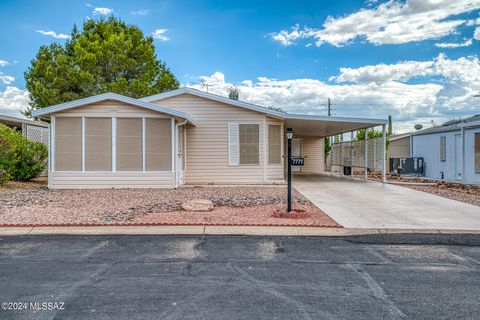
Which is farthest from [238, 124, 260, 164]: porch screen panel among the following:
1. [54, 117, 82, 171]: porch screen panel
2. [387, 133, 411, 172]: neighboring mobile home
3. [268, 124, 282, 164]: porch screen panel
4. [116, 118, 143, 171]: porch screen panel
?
[387, 133, 411, 172]: neighboring mobile home

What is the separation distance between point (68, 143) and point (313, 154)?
1491 cm

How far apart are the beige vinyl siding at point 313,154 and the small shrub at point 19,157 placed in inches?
546

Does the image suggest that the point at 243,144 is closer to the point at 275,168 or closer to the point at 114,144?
the point at 275,168

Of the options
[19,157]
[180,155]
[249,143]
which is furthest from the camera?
[249,143]

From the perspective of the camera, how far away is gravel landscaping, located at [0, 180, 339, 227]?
23.3 feet

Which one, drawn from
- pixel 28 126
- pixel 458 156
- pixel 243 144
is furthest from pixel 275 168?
pixel 28 126

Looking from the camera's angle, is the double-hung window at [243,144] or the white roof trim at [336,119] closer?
the white roof trim at [336,119]

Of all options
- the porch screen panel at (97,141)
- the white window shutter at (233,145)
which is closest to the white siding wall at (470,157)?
the white window shutter at (233,145)

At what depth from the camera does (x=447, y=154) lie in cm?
1814

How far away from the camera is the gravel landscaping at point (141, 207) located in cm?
711

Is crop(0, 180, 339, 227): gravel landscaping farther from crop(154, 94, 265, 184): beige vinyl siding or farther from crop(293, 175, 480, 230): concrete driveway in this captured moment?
crop(154, 94, 265, 184): beige vinyl siding

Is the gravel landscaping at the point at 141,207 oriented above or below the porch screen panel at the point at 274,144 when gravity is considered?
below

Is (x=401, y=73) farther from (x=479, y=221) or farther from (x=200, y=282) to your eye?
(x=200, y=282)

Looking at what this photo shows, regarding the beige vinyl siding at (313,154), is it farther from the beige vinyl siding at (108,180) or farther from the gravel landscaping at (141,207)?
the beige vinyl siding at (108,180)
